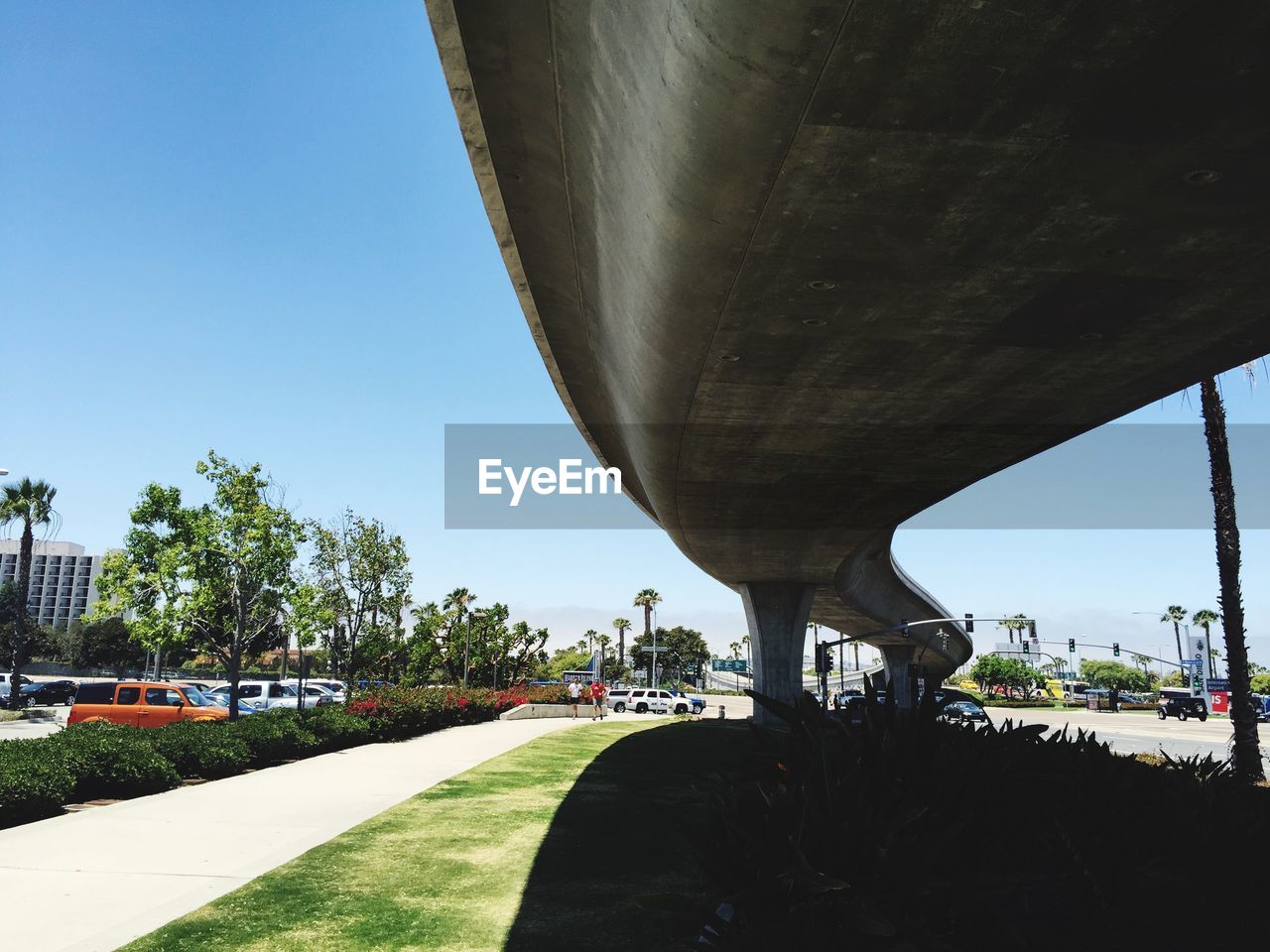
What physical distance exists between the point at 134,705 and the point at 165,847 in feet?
46.8

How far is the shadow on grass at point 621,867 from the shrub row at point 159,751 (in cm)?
654

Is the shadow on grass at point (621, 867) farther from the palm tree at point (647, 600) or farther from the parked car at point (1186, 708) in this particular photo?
the palm tree at point (647, 600)

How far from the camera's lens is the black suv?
52228 mm

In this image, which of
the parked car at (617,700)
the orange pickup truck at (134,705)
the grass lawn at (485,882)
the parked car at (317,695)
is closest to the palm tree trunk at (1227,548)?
the grass lawn at (485,882)

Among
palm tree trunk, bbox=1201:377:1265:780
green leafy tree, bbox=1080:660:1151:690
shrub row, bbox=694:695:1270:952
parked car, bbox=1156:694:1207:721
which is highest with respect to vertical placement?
palm tree trunk, bbox=1201:377:1265:780

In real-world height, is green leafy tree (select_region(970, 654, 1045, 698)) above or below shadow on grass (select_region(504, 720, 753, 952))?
below

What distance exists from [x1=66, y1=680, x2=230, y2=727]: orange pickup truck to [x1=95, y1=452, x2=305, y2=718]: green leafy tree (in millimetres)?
1222

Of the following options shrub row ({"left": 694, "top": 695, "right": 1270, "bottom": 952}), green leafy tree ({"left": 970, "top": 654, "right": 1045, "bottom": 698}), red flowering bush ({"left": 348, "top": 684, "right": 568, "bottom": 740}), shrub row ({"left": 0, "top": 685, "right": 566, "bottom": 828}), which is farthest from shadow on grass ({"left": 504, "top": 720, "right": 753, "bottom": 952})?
green leafy tree ({"left": 970, "top": 654, "right": 1045, "bottom": 698})

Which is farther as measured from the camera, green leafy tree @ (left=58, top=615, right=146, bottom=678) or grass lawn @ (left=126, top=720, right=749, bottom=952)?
green leafy tree @ (left=58, top=615, right=146, bottom=678)

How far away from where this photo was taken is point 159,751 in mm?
13945

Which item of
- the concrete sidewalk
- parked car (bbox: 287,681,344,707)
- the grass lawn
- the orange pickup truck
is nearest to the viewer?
the grass lawn

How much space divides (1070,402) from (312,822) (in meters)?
12.8

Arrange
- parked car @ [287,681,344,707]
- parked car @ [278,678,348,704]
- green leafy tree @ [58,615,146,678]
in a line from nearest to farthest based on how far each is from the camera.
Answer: parked car @ [287,681,344,707]
parked car @ [278,678,348,704]
green leafy tree @ [58,615,146,678]

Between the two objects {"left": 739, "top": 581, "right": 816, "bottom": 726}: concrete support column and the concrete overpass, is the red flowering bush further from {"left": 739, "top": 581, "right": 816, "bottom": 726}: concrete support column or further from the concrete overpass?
the concrete overpass
